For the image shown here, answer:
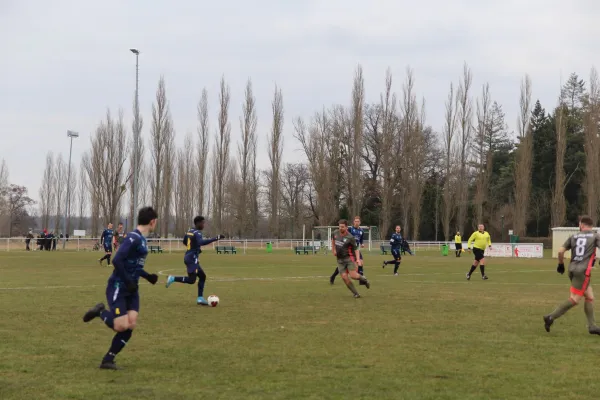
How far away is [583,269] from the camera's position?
10922 mm

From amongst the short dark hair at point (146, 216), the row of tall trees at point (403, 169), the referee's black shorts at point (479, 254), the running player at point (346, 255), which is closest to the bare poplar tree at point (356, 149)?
the row of tall trees at point (403, 169)

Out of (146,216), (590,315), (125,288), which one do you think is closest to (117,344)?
(125,288)

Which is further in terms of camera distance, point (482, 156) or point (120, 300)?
point (482, 156)

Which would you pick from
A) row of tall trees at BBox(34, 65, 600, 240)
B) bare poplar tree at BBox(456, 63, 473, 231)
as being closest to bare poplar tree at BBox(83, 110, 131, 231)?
row of tall trees at BBox(34, 65, 600, 240)

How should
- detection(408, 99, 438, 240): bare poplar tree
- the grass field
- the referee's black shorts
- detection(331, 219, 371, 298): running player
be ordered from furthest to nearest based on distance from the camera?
detection(408, 99, 438, 240): bare poplar tree → the referee's black shorts → detection(331, 219, 371, 298): running player → the grass field


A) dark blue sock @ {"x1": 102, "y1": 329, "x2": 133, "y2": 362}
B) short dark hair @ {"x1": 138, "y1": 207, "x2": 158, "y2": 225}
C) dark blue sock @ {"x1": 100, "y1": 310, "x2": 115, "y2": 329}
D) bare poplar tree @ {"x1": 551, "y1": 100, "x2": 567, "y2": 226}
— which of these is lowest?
dark blue sock @ {"x1": 102, "y1": 329, "x2": 133, "y2": 362}

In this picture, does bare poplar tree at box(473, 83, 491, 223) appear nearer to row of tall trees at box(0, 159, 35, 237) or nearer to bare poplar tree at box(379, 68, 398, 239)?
bare poplar tree at box(379, 68, 398, 239)

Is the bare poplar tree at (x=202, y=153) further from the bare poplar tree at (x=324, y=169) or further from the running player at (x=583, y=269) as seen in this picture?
the running player at (x=583, y=269)

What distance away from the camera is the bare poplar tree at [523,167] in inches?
2719

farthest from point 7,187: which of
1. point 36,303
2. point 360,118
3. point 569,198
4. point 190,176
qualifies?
point 36,303

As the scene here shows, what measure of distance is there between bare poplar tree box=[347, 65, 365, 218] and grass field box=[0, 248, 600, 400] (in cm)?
5545

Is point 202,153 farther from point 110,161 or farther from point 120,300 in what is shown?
point 120,300

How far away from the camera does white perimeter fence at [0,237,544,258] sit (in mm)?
52500

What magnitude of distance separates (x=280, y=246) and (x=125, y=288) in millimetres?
61567
